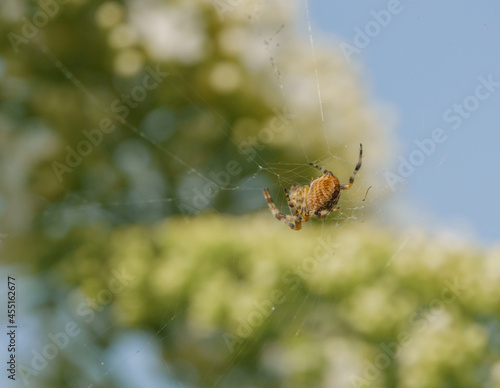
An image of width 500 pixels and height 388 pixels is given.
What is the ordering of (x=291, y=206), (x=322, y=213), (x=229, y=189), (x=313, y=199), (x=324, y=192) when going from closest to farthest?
(x=324, y=192)
(x=313, y=199)
(x=322, y=213)
(x=291, y=206)
(x=229, y=189)

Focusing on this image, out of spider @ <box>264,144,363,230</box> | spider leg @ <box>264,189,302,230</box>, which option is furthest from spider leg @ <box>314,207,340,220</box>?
spider leg @ <box>264,189,302,230</box>

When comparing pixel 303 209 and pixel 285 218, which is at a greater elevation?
pixel 303 209

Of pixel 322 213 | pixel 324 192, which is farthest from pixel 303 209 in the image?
pixel 324 192

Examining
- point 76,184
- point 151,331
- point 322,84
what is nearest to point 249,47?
point 322,84

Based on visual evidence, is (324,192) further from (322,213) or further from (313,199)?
(322,213)

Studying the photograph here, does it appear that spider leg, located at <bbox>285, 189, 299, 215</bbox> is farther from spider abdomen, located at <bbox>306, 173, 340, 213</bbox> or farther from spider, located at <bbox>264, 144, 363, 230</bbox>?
spider abdomen, located at <bbox>306, 173, 340, 213</bbox>

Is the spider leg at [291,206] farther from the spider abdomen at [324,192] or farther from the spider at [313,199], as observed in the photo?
the spider abdomen at [324,192]

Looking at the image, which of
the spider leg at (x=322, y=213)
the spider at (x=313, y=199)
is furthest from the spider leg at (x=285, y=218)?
the spider leg at (x=322, y=213)
